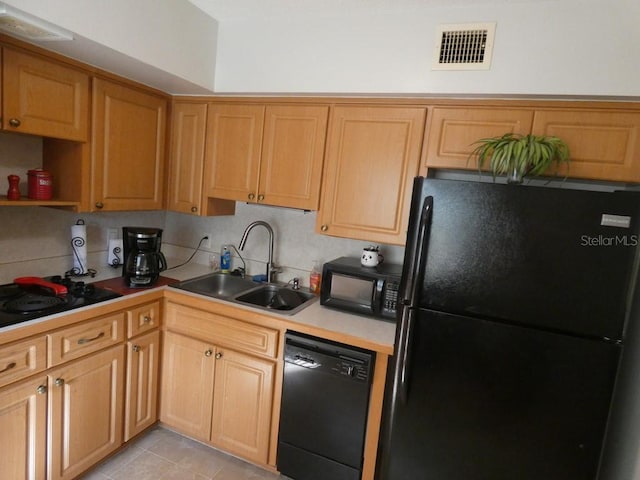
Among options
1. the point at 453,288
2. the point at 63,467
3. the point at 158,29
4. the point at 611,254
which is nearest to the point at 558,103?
the point at 611,254

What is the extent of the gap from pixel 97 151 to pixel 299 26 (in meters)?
1.24

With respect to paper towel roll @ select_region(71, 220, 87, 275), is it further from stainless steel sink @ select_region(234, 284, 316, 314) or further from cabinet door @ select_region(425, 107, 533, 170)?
cabinet door @ select_region(425, 107, 533, 170)

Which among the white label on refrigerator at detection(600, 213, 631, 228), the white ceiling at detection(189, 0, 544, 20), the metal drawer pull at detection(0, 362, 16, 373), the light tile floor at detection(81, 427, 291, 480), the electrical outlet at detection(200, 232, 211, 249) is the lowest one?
the light tile floor at detection(81, 427, 291, 480)

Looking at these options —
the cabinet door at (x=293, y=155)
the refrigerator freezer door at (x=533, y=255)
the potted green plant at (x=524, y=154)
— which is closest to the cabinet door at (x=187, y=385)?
the cabinet door at (x=293, y=155)

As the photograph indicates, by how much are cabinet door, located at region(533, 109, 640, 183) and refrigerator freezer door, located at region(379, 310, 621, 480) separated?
2.53 feet

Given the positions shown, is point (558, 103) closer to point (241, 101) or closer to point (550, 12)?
point (550, 12)

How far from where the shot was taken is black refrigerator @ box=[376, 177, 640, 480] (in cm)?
128

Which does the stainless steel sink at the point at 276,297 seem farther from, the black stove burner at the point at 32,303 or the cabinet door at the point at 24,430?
the cabinet door at the point at 24,430

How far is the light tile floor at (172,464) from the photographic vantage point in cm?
199

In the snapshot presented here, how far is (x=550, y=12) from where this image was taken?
1.58m

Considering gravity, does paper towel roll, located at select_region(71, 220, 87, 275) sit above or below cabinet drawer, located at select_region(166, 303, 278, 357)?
above

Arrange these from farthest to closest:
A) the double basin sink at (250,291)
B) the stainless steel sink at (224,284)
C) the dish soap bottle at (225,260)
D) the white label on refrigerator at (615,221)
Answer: the dish soap bottle at (225,260) → the stainless steel sink at (224,284) → the double basin sink at (250,291) → the white label on refrigerator at (615,221)

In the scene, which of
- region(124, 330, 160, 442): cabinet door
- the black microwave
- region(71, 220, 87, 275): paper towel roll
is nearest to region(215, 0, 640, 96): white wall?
the black microwave

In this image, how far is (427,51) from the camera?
1758 millimetres
